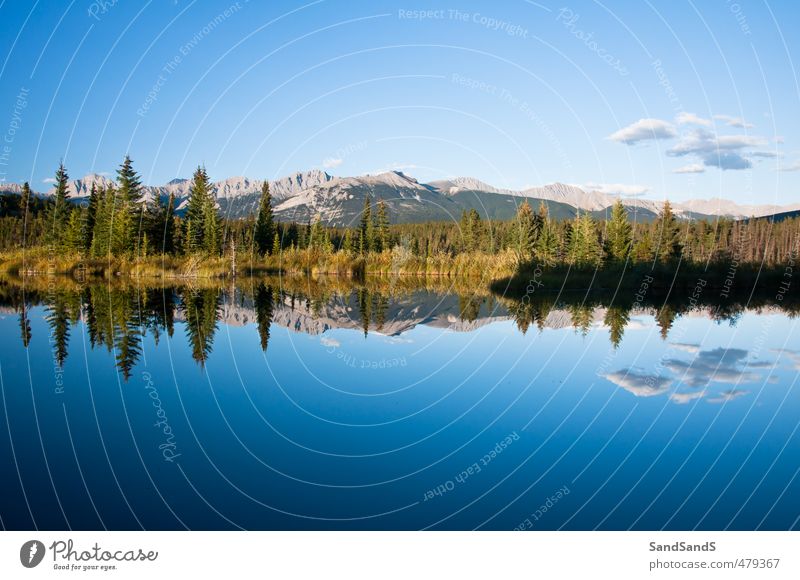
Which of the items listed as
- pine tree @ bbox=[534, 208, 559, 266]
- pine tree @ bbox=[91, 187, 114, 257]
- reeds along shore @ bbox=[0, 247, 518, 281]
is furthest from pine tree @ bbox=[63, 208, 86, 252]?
pine tree @ bbox=[534, 208, 559, 266]

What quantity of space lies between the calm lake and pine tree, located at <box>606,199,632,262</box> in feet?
108

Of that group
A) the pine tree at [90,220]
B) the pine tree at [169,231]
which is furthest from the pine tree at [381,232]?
the pine tree at [90,220]

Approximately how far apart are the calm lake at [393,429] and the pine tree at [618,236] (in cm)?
3305

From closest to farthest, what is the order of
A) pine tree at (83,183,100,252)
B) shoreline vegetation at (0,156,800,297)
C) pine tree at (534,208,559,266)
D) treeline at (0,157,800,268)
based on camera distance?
shoreline vegetation at (0,156,800,297) → treeline at (0,157,800,268) → pine tree at (83,183,100,252) → pine tree at (534,208,559,266)

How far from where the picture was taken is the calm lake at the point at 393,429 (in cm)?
479

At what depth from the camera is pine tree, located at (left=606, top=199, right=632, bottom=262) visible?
1805 inches

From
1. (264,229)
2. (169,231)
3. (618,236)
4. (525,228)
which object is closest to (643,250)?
(618,236)

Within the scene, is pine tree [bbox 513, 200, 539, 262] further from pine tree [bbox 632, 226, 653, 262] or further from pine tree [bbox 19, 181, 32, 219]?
pine tree [bbox 19, 181, 32, 219]

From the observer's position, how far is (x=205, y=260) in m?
40.7

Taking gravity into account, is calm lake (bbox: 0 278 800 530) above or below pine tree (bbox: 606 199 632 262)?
below

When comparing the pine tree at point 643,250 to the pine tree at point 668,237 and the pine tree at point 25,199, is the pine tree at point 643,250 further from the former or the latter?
the pine tree at point 25,199

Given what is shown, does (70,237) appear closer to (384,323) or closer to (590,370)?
(384,323)

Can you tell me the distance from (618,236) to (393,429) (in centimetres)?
4361

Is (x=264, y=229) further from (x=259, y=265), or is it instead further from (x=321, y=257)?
(x=321, y=257)
